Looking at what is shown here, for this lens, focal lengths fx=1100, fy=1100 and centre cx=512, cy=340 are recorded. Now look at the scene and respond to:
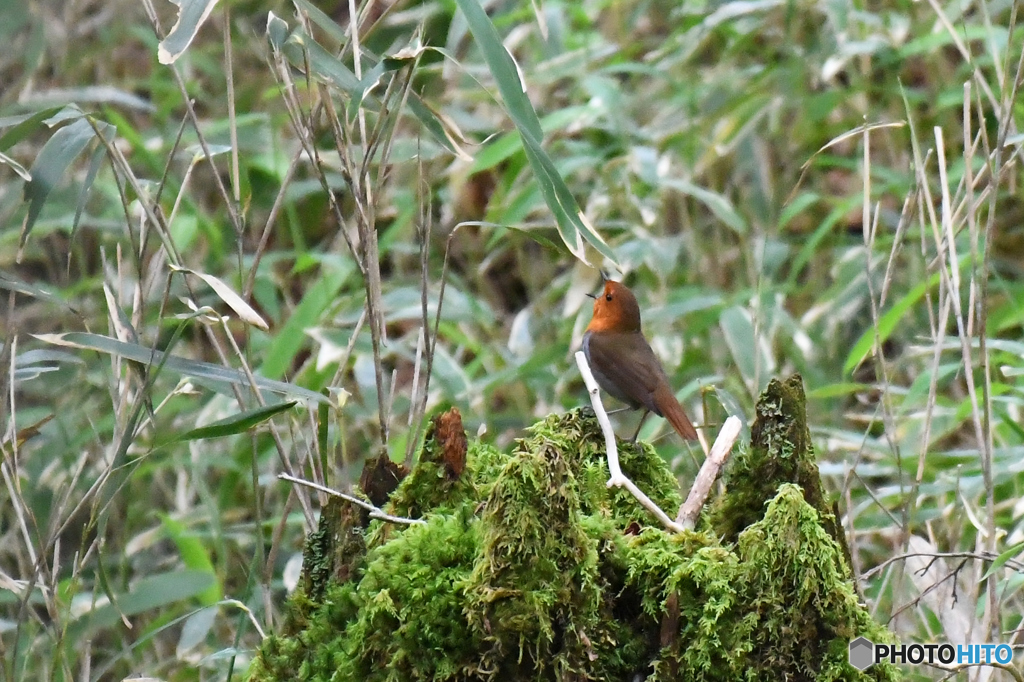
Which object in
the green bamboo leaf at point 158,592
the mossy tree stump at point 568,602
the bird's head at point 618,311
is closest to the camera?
the mossy tree stump at point 568,602

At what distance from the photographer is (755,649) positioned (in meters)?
1.66

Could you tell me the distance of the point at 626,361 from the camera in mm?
3701

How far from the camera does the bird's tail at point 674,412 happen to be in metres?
3.37

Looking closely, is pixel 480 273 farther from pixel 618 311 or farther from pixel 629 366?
pixel 629 366

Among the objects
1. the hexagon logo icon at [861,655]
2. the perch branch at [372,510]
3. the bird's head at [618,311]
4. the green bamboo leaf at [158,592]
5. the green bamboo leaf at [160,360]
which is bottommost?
the green bamboo leaf at [158,592]

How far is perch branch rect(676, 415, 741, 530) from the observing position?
1.89 meters

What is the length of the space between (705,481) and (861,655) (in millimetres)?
395

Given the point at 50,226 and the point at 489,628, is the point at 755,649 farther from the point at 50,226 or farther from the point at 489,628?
the point at 50,226

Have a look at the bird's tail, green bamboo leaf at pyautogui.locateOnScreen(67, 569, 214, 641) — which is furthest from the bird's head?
green bamboo leaf at pyautogui.locateOnScreen(67, 569, 214, 641)

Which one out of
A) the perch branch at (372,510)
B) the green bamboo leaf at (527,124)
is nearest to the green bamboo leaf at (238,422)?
the perch branch at (372,510)

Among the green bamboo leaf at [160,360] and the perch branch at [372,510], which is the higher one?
the green bamboo leaf at [160,360]

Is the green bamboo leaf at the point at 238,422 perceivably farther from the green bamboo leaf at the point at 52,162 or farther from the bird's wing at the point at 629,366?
the bird's wing at the point at 629,366

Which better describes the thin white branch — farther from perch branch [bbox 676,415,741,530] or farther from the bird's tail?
the bird's tail

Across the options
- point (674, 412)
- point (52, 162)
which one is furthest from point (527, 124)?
point (674, 412)
